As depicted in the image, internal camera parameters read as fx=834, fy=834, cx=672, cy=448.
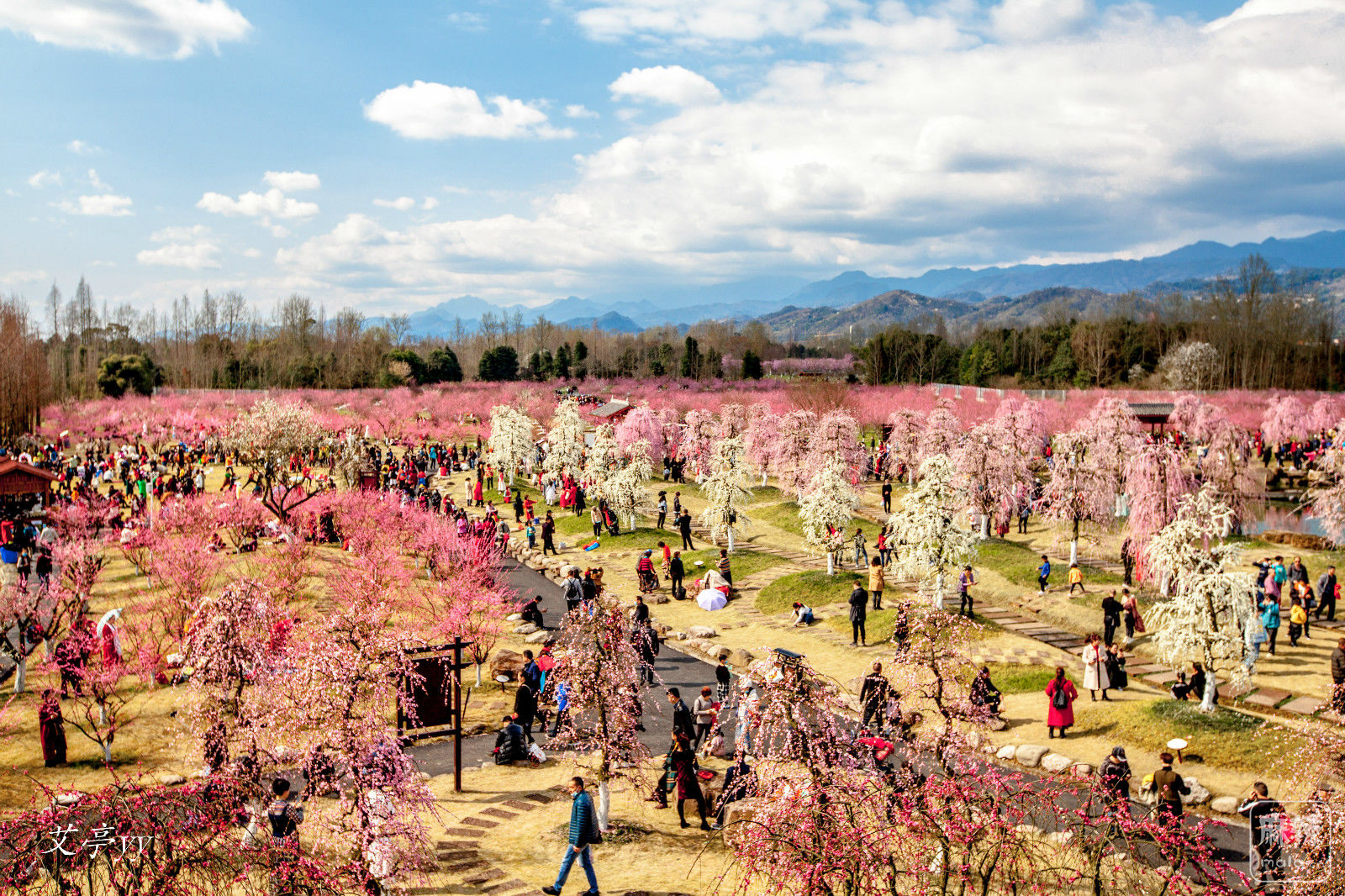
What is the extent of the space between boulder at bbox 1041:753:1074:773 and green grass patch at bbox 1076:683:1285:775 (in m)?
1.64

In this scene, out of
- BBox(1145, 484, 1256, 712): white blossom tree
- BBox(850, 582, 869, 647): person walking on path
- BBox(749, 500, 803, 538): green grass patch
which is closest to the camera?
BBox(1145, 484, 1256, 712): white blossom tree

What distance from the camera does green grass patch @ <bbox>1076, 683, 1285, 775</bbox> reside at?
14.3 m

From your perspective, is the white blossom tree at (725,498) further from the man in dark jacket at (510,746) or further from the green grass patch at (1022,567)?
the man in dark jacket at (510,746)

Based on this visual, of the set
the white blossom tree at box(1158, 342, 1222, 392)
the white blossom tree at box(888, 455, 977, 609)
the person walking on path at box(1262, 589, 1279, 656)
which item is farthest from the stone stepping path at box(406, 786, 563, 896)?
the white blossom tree at box(1158, 342, 1222, 392)

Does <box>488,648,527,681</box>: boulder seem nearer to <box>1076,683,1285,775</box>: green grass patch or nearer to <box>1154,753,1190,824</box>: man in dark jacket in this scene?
<box>1076,683,1285,775</box>: green grass patch

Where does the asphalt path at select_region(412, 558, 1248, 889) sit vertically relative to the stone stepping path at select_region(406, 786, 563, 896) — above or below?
below

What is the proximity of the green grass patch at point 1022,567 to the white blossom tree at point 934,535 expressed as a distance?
315cm

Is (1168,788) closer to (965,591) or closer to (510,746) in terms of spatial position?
(510,746)

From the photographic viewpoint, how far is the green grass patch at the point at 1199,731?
46.9 ft

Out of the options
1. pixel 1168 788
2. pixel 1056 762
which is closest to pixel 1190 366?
pixel 1056 762

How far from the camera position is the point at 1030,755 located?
49.1 ft

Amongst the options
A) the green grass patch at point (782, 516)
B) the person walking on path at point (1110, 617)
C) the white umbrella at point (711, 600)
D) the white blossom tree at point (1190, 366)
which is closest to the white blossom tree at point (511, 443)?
the green grass patch at point (782, 516)

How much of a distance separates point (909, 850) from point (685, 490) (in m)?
37.5

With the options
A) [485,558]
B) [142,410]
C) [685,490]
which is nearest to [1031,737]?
[485,558]
